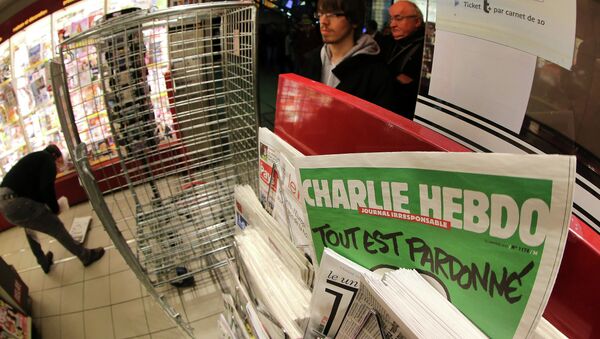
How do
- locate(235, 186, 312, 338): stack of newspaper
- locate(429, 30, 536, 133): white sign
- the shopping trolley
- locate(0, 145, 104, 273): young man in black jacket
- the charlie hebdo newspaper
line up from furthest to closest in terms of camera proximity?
locate(0, 145, 104, 273): young man in black jacket
the shopping trolley
locate(235, 186, 312, 338): stack of newspaper
locate(429, 30, 536, 133): white sign
the charlie hebdo newspaper

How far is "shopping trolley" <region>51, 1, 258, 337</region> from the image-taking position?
38.9 inches

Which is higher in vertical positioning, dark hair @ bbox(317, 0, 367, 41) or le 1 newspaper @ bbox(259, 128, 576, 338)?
dark hair @ bbox(317, 0, 367, 41)

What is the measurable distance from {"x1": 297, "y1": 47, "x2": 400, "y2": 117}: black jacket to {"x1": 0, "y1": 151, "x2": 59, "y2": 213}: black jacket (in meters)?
2.13

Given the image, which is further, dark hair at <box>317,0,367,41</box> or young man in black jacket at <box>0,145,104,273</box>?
young man in black jacket at <box>0,145,104,273</box>

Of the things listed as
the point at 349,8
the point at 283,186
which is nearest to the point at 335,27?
the point at 349,8

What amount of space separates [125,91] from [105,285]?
1.73 meters

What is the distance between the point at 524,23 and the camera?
453mm

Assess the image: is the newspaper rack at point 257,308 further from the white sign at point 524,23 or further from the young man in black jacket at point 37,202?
the young man in black jacket at point 37,202

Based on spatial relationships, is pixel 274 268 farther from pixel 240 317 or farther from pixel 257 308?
pixel 240 317

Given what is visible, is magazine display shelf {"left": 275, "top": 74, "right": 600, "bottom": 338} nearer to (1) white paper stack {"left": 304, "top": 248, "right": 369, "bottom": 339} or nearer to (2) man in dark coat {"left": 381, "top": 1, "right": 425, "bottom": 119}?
(1) white paper stack {"left": 304, "top": 248, "right": 369, "bottom": 339}

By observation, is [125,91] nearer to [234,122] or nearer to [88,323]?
[234,122]

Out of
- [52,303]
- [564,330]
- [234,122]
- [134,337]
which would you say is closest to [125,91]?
[234,122]

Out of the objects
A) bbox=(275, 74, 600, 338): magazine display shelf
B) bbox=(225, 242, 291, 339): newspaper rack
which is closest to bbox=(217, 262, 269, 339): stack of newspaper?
bbox=(225, 242, 291, 339): newspaper rack

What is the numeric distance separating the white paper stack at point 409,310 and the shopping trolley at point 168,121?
0.80 metres
